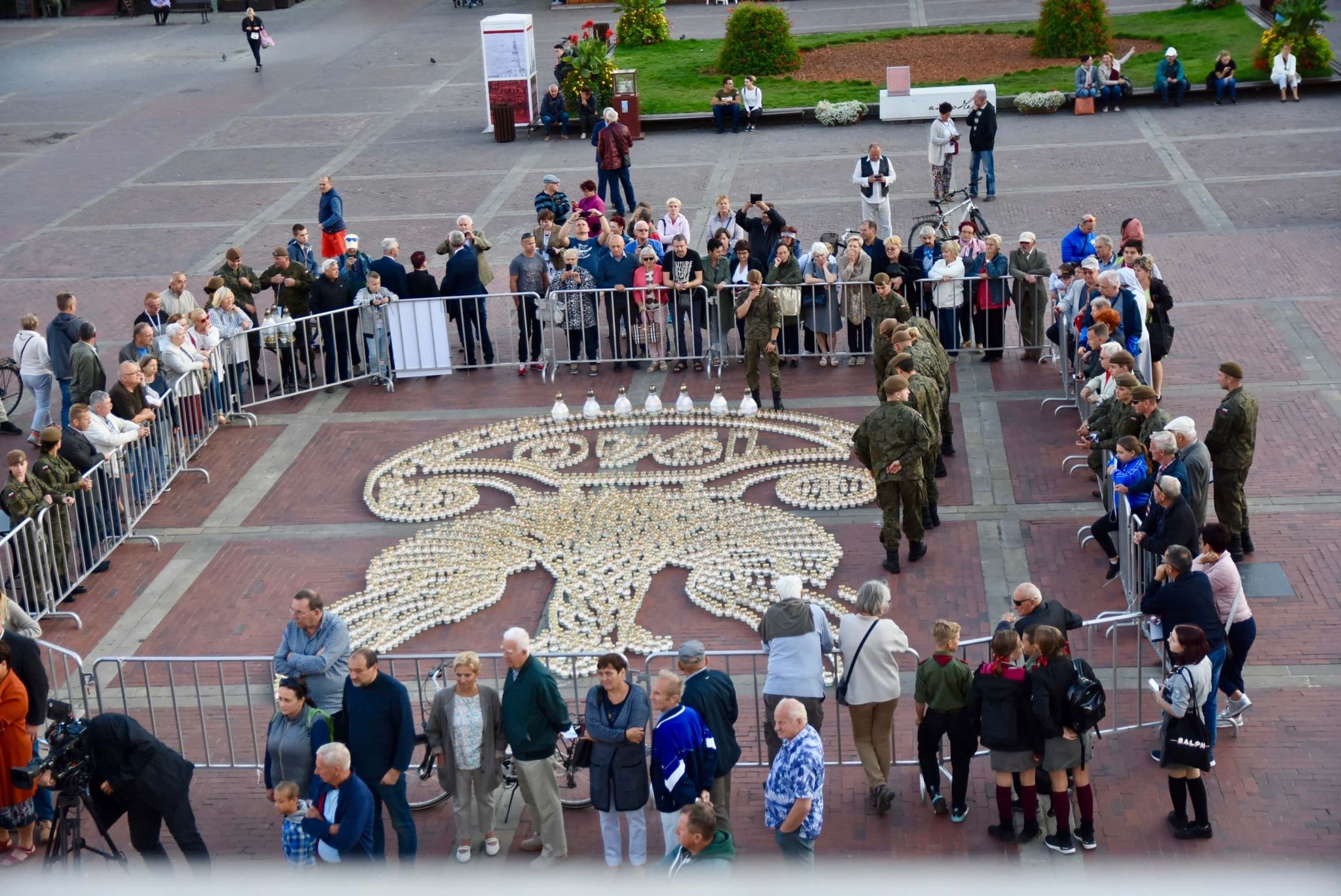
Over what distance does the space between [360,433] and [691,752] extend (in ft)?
30.5

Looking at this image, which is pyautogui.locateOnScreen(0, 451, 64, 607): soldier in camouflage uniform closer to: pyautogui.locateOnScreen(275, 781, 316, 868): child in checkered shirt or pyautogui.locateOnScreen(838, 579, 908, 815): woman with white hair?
pyautogui.locateOnScreen(275, 781, 316, 868): child in checkered shirt

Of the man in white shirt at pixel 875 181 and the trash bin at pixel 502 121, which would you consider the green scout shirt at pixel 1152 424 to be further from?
the trash bin at pixel 502 121

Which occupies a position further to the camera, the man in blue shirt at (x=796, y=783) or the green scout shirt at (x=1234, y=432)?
the green scout shirt at (x=1234, y=432)

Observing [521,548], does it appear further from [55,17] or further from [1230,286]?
[55,17]

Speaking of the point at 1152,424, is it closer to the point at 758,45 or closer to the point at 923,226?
the point at 923,226

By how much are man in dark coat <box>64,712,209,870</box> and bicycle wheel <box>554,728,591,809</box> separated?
229cm

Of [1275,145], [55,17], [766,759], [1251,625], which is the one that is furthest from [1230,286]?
[55,17]

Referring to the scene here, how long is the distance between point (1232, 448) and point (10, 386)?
46.6 feet

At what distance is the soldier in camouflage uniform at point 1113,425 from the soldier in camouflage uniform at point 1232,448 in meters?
0.64

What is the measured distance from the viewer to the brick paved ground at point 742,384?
393 inches

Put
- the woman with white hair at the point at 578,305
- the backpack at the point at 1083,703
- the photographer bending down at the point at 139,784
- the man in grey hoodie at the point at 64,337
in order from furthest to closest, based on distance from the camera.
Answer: the woman with white hair at the point at 578,305
the man in grey hoodie at the point at 64,337
the photographer bending down at the point at 139,784
the backpack at the point at 1083,703

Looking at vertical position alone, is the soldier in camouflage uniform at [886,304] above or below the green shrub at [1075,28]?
below

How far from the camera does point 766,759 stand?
1030 cm

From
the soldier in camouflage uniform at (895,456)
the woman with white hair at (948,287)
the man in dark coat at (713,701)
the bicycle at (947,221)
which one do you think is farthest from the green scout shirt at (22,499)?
the bicycle at (947,221)
